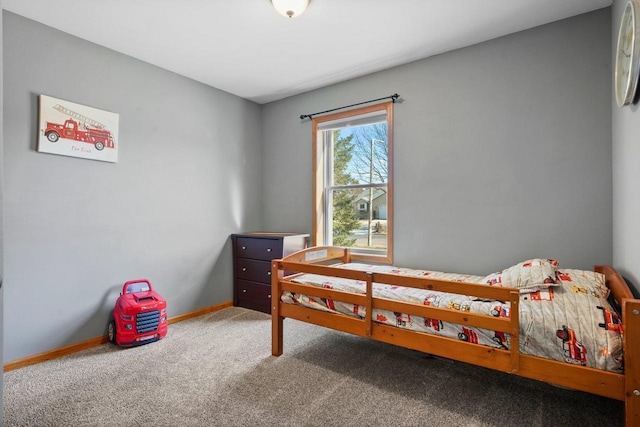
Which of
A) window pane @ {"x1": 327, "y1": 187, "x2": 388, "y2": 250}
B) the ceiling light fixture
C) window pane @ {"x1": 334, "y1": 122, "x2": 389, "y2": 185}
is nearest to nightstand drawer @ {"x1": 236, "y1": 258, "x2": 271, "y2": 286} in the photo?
window pane @ {"x1": 327, "y1": 187, "x2": 388, "y2": 250}

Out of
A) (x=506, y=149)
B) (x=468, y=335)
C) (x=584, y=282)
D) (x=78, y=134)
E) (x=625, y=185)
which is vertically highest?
(x=78, y=134)

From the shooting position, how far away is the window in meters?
3.38

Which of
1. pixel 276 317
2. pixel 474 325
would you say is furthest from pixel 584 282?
pixel 276 317

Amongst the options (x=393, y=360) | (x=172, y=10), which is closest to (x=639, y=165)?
(x=393, y=360)

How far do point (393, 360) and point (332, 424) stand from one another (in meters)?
0.85

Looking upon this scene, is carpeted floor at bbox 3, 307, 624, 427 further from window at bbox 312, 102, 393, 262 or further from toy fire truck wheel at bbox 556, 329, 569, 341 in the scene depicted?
window at bbox 312, 102, 393, 262

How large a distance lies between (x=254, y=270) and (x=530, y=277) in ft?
8.66

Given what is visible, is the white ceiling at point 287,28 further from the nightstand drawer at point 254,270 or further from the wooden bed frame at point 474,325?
the nightstand drawer at point 254,270

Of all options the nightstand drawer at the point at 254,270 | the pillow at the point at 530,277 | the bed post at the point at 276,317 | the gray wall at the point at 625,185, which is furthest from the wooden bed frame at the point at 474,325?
the nightstand drawer at the point at 254,270

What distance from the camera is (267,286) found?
3.58m

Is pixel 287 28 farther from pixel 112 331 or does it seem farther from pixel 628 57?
pixel 112 331

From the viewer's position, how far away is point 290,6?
2229 millimetres

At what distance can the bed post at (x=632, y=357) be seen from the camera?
4.41ft

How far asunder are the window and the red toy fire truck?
170 cm
